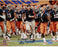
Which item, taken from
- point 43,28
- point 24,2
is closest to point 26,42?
point 43,28

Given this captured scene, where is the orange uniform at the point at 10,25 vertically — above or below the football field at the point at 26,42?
above

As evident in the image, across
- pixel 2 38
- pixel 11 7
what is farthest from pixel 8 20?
pixel 2 38

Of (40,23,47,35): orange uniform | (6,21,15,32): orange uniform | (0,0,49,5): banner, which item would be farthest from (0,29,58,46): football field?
(0,0,49,5): banner

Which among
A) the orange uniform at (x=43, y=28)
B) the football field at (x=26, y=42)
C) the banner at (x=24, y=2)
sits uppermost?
the banner at (x=24, y=2)

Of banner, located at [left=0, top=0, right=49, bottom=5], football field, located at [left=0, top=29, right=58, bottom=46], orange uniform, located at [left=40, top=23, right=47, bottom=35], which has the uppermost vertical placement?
banner, located at [left=0, top=0, right=49, bottom=5]

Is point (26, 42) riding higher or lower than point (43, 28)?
lower

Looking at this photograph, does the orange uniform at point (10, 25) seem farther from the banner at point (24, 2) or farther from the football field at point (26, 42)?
the banner at point (24, 2)

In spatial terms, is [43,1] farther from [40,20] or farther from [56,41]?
[56,41]

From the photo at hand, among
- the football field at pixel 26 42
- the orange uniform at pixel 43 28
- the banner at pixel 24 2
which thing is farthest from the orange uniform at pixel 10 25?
the orange uniform at pixel 43 28

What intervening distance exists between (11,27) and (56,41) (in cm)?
160

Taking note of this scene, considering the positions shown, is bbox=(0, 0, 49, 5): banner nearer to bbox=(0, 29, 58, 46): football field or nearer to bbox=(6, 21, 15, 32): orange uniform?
bbox=(6, 21, 15, 32): orange uniform

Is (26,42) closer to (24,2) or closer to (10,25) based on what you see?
(10,25)

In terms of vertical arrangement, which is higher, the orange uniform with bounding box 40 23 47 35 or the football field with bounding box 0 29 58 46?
the orange uniform with bounding box 40 23 47 35

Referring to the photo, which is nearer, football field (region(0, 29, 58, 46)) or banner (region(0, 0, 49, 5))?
banner (region(0, 0, 49, 5))
